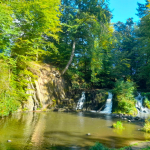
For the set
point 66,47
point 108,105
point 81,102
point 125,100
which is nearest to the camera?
point 125,100

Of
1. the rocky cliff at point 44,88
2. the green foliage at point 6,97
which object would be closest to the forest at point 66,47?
the green foliage at point 6,97

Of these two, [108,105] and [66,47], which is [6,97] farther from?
[66,47]

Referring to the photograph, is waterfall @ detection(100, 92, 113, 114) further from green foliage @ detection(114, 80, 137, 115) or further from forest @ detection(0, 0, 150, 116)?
forest @ detection(0, 0, 150, 116)

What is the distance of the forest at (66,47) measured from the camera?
444 inches

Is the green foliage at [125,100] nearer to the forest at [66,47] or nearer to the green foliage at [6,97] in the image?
the forest at [66,47]

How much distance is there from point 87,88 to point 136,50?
10.3 m

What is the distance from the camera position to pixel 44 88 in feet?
56.4

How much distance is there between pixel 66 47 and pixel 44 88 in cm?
666

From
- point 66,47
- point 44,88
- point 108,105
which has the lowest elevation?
point 108,105

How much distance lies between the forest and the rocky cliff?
2.35ft

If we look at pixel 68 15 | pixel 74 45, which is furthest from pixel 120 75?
pixel 68 15

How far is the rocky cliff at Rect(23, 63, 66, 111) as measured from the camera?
50.0 ft

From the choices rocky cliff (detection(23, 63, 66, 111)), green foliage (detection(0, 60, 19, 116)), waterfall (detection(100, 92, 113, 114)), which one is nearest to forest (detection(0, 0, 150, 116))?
green foliage (detection(0, 60, 19, 116))

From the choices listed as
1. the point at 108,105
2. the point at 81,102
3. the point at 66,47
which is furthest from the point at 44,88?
the point at 108,105
